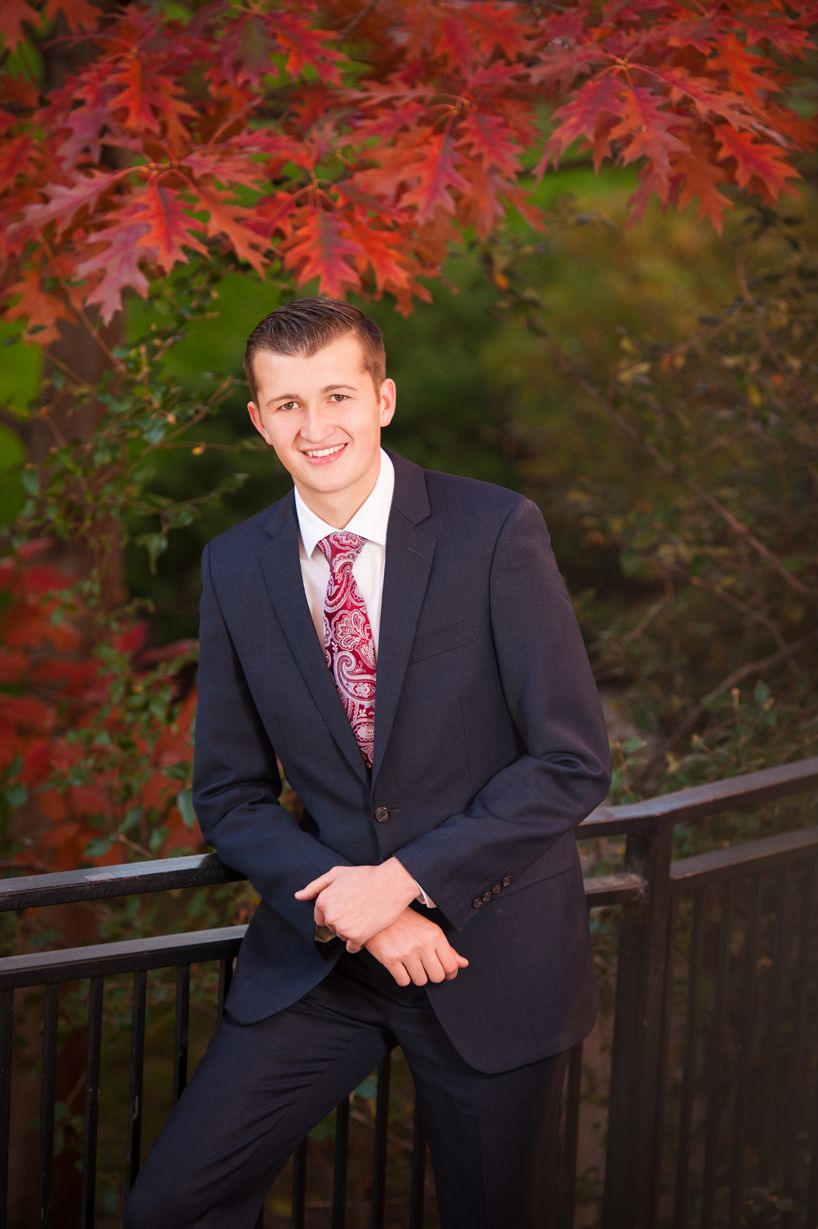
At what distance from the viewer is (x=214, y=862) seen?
86.8 inches

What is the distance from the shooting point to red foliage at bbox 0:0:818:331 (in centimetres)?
279

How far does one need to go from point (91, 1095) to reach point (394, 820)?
652mm

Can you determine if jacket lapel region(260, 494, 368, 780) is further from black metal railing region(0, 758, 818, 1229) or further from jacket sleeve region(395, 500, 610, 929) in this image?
black metal railing region(0, 758, 818, 1229)

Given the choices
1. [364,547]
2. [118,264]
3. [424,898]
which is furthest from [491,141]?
[424,898]

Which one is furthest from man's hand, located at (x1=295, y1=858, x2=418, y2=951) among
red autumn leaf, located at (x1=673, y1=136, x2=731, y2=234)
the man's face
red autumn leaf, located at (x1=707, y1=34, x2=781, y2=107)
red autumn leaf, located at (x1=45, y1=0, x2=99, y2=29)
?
red autumn leaf, located at (x1=45, y1=0, x2=99, y2=29)

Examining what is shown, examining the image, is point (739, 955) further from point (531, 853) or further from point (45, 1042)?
A: point (45, 1042)

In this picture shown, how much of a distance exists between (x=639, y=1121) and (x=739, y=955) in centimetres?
146

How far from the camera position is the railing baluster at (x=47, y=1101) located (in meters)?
2.09

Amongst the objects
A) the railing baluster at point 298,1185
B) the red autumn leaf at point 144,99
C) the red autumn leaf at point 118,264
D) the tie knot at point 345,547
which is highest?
the red autumn leaf at point 144,99

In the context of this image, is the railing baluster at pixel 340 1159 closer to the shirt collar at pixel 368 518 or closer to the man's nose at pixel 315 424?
the shirt collar at pixel 368 518

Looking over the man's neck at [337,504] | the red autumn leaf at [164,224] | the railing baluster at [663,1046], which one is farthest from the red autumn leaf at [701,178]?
the railing baluster at [663,1046]

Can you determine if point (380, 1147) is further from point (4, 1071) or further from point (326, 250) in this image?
point (326, 250)

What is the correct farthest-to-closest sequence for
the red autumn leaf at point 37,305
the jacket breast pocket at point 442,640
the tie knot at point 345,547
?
the red autumn leaf at point 37,305 < the tie knot at point 345,547 < the jacket breast pocket at point 442,640

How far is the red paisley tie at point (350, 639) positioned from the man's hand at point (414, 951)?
26 centimetres
